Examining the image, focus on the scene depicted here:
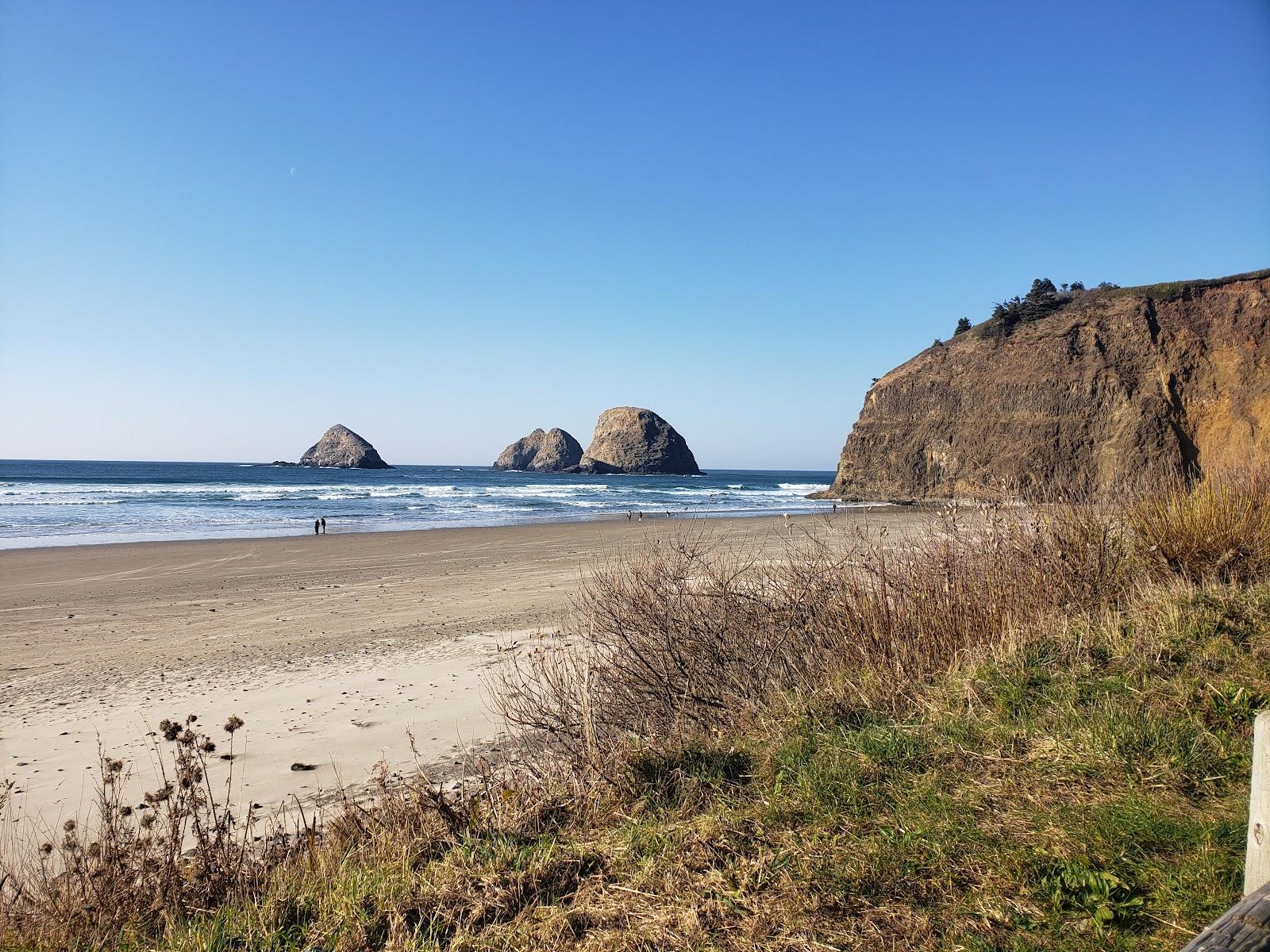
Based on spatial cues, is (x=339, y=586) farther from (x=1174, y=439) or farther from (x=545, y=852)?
(x=1174, y=439)

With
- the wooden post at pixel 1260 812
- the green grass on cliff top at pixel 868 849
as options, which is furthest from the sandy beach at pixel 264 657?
the wooden post at pixel 1260 812

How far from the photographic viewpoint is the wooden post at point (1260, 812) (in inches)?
81.9

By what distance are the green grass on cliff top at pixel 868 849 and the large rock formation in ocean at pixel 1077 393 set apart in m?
28.2

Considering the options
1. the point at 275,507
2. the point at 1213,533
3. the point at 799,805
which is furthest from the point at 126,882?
the point at 275,507

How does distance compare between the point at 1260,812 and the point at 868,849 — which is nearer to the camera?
the point at 1260,812

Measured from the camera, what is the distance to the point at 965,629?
5.64 meters

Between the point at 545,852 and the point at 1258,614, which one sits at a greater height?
the point at 1258,614

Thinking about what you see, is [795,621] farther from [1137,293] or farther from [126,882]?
[1137,293]

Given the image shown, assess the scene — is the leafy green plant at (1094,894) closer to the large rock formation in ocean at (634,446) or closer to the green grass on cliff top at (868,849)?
the green grass on cliff top at (868,849)

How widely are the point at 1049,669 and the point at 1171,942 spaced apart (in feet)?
8.73

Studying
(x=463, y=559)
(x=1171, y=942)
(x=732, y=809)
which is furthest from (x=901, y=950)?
(x=463, y=559)

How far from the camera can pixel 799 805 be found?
3.56 metres

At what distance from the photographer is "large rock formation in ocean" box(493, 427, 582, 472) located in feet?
453

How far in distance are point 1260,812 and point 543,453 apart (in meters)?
141
